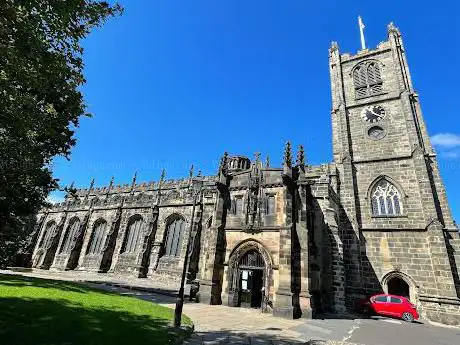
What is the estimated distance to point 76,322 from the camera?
27.4 ft

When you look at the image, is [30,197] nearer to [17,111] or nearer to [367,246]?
[17,111]

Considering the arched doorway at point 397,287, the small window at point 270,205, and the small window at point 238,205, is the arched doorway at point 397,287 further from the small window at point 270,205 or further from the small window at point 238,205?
the small window at point 238,205

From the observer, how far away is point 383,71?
93.9 ft

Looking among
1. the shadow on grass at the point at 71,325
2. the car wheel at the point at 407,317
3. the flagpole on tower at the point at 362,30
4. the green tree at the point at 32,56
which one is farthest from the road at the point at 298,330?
the flagpole on tower at the point at 362,30

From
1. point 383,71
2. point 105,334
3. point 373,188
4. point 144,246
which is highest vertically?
point 383,71

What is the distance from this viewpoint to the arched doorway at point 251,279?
17188 millimetres

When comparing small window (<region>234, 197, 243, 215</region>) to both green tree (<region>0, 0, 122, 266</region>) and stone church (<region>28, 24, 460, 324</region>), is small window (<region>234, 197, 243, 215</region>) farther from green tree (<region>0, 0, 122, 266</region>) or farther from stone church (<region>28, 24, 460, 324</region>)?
green tree (<region>0, 0, 122, 266</region>)

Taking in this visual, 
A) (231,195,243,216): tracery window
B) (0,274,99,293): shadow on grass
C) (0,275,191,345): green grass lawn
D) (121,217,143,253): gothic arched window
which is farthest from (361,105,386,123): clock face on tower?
(0,274,99,293): shadow on grass

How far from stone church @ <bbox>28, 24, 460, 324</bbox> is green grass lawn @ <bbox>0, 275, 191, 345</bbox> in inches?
233

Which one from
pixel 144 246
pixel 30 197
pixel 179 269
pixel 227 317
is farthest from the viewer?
pixel 144 246

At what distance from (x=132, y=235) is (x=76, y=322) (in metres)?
22.8

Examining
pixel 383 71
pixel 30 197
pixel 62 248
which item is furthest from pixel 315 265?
pixel 62 248

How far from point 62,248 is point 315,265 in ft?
107

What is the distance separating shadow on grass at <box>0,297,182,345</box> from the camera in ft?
22.2
